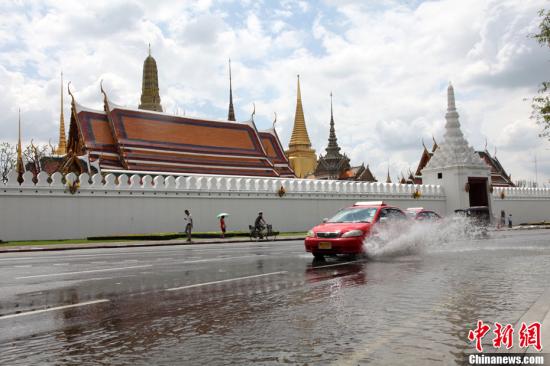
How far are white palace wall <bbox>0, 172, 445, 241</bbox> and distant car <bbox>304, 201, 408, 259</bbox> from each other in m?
15.8

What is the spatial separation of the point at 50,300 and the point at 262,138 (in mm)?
41850

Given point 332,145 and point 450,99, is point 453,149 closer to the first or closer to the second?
point 450,99

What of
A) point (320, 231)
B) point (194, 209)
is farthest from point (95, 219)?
point (320, 231)

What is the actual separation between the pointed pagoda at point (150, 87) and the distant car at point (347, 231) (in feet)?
244

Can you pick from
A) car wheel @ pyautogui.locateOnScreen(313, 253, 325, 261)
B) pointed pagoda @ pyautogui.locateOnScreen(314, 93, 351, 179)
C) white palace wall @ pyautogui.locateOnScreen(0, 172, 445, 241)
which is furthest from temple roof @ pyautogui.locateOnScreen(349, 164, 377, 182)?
car wheel @ pyautogui.locateOnScreen(313, 253, 325, 261)

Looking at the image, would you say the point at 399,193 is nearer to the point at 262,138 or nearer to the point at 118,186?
the point at 262,138

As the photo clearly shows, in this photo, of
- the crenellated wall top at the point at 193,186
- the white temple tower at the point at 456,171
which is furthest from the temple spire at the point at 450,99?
the crenellated wall top at the point at 193,186

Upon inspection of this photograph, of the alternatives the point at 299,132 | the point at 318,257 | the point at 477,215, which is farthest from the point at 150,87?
the point at 318,257

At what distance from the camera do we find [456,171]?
41719 mm

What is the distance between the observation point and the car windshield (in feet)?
47.1

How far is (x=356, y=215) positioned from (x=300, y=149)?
6319 centimetres

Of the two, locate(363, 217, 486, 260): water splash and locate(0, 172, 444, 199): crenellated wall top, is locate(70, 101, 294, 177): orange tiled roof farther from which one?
locate(363, 217, 486, 260): water splash

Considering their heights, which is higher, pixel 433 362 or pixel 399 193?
pixel 399 193

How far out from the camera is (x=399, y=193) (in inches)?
1566
